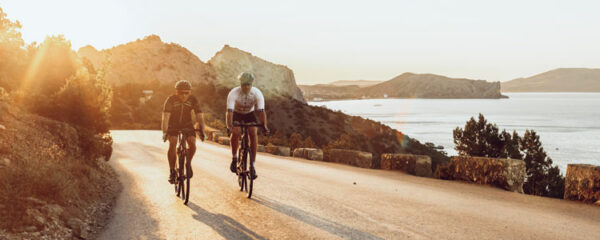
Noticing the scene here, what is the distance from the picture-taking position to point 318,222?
20.5 feet

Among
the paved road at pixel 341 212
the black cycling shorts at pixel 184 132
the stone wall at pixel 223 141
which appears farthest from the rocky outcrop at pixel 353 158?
the stone wall at pixel 223 141

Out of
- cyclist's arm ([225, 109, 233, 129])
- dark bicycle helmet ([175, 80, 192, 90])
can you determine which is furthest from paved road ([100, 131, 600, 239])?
dark bicycle helmet ([175, 80, 192, 90])

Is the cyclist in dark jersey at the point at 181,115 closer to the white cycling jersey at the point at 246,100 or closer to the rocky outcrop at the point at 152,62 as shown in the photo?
the white cycling jersey at the point at 246,100

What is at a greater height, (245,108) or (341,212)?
(245,108)

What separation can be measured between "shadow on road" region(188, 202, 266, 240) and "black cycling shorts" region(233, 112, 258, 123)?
1829mm

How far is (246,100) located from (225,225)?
2.65 m

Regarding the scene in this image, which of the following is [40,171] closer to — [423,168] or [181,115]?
[181,115]

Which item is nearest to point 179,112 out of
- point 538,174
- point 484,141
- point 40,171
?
point 40,171

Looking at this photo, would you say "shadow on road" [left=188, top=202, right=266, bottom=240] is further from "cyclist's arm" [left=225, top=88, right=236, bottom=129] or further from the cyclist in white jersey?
"cyclist's arm" [left=225, top=88, right=236, bottom=129]

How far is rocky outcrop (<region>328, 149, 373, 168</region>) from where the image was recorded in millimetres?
14930

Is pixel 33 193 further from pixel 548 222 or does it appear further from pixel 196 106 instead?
pixel 548 222

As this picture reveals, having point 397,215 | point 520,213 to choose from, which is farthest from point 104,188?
point 520,213

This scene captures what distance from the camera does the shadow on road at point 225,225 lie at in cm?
563

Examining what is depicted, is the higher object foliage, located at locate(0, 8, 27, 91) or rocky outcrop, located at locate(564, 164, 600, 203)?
foliage, located at locate(0, 8, 27, 91)
